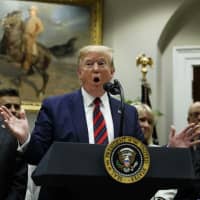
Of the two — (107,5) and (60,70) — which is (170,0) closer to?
(107,5)

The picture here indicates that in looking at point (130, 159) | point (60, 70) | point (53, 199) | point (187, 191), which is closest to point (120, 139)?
point (130, 159)

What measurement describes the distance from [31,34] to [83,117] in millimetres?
4471

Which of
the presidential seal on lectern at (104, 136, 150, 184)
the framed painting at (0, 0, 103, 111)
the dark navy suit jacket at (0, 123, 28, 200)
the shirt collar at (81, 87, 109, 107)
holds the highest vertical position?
the framed painting at (0, 0, 103, 111)

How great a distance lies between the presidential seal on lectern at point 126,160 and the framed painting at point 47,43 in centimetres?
479

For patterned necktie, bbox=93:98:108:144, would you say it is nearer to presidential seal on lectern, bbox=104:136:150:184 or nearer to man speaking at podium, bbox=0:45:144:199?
man speaking at podium, bbox=0:45:144:199

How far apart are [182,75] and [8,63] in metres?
2.47

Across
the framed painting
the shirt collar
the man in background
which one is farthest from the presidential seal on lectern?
the framed painting

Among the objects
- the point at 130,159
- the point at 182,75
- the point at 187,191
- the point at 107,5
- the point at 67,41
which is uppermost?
the point at 107,5

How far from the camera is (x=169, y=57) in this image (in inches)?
283

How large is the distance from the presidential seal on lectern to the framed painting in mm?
4794

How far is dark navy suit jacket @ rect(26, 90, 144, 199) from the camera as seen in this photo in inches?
92.0

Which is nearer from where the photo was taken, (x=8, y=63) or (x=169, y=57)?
(x=8, y=63)

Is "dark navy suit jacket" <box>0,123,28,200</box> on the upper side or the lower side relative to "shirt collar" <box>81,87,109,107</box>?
lower

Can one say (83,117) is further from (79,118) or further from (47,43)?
(47,43)
